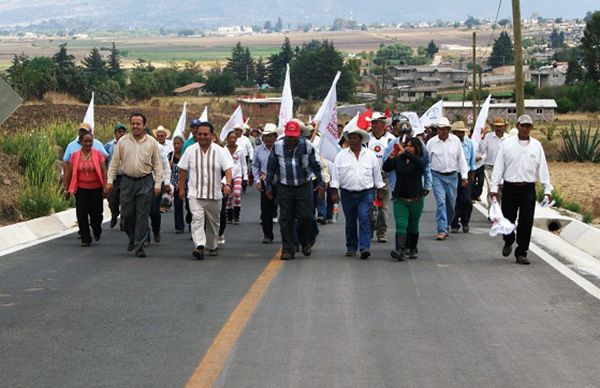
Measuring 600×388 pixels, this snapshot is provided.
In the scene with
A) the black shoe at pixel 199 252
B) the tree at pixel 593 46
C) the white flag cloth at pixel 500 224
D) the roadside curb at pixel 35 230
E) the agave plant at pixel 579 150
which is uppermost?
the white flag cloth at pixel 500 224

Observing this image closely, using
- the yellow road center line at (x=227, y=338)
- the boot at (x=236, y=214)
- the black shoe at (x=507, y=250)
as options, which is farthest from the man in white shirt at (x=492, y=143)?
the yellow road center line at (x=227, y=338)

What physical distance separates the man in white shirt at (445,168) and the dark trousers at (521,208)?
2.56 meters

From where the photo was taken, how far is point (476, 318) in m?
10.7

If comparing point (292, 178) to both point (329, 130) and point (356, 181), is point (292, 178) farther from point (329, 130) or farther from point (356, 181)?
point (329, 130)

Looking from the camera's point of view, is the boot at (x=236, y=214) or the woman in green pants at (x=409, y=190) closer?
the woman in green pants at (x=409, y=190)

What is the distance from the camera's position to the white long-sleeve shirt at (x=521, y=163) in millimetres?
14703

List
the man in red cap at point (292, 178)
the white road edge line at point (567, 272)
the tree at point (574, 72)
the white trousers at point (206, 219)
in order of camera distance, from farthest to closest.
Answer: the tree at point (574, 72)
the white trousers at point (206, 219)
the man in red cap at point (292, 178)
the white road edge line at point (567, 272)

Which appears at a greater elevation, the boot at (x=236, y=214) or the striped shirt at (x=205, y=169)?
the striped shirt at (x=205, y=169)

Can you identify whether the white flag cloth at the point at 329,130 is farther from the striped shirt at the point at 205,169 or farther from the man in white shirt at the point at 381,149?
the striped shirt at the point at 205,169

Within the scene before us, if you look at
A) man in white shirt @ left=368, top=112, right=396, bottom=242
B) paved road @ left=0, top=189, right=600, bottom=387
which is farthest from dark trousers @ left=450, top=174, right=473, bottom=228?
paved road @ left=0, top=189, right=600, bottom=387

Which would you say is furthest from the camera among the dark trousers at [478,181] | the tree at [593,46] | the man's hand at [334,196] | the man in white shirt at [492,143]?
the tree at [593,46]

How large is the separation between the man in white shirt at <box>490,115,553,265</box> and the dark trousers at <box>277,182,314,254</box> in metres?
2.34

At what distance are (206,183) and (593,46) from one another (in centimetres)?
11531

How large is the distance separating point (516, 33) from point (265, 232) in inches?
536
